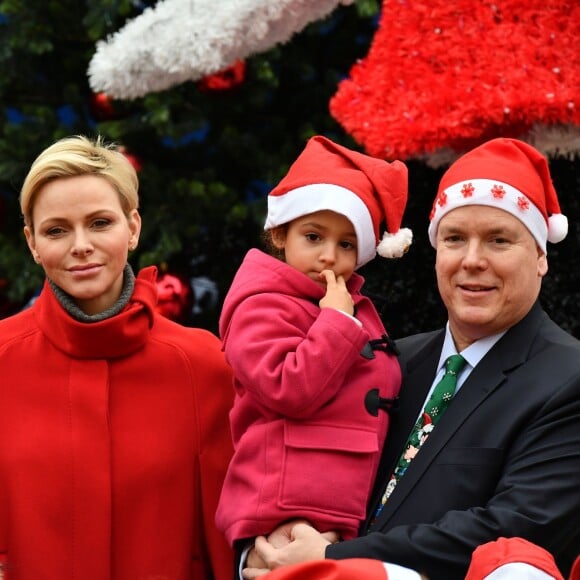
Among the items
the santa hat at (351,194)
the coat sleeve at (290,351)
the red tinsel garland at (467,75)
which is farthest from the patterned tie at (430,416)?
the red tinsel garland at (467,75)

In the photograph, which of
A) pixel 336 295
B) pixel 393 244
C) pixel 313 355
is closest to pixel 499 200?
pixel 393 244

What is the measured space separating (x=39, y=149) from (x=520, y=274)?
2.60 metres

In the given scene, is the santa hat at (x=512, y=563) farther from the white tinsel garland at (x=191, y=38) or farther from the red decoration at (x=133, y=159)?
the red decoration at (x=133, y=159)

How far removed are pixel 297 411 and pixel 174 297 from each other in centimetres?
196

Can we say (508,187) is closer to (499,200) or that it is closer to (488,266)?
(499,200)

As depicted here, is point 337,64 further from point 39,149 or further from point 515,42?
point 515,42

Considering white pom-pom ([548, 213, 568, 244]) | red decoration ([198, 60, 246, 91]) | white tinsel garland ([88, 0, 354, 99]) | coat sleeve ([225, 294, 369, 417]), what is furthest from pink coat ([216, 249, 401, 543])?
red decoration ([198, 60, 246, 91])

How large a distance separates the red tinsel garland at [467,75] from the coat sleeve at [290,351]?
94 centimetres

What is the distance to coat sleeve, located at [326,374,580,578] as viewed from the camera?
2.60m

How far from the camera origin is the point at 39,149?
485cm

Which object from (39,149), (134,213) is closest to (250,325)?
(134,213)

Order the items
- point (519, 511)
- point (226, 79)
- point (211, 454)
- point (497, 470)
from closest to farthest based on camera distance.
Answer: point (519, 511) → point (497, 470) → point (211, 454) → point (226, 79)

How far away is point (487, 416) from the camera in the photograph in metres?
2.77

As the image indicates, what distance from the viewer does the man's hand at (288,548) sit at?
2.71m
